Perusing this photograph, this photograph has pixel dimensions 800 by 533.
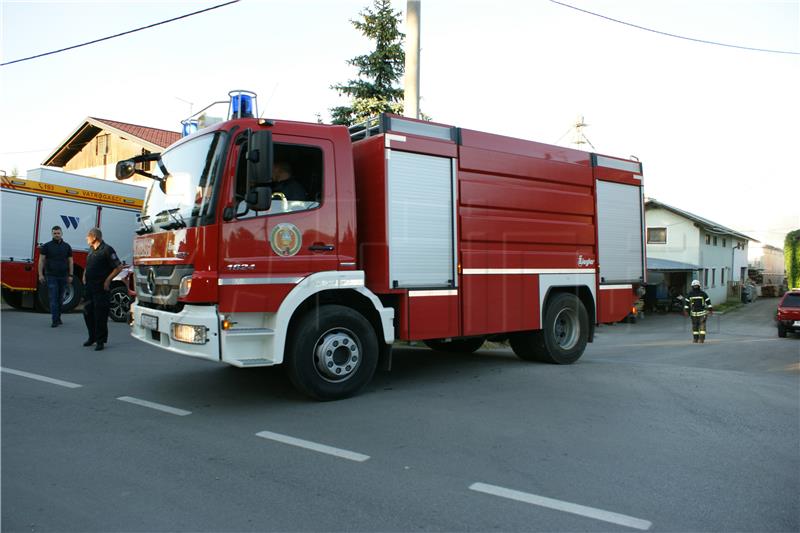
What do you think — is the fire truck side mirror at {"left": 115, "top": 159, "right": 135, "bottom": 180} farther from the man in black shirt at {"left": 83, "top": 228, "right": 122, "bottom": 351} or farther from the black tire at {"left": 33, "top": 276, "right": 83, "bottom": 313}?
the black tire at {"left": 33, "top": 276, "right": 83, "bottom": 313}

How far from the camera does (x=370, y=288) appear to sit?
20.5 feet

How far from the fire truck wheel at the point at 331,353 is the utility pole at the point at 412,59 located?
612 cm

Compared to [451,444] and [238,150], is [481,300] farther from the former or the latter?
Answer: [238,150]

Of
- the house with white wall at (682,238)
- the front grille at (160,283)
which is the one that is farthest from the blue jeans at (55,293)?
the house with white wall at (682,238)

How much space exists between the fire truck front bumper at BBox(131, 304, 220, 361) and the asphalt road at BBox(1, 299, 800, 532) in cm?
57

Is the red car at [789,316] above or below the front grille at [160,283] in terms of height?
below

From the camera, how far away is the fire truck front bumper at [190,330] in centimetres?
518

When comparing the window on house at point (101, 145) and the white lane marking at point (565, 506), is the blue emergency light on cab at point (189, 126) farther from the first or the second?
the window on house at point (101, 145)

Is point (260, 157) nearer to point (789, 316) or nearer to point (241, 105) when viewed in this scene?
point (241, 105)

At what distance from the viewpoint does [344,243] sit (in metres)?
5.95

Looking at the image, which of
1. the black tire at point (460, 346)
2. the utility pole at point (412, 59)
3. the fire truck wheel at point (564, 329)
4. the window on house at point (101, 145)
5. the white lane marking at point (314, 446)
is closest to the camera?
the white lane marking at point (314, 446)

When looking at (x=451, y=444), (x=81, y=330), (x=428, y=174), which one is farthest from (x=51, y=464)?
(x=81, y=330)

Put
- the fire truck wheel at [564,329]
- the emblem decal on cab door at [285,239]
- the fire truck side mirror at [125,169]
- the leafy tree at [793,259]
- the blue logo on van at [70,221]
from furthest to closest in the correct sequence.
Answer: the leafy tree at [793,259] → the blue logo on van at [70,221] → the fire truck wheel at [564,329] → the fire truck side mirror at [125,169] → the emblem decal on cab door at [285,239]

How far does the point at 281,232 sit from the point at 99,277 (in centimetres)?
432
